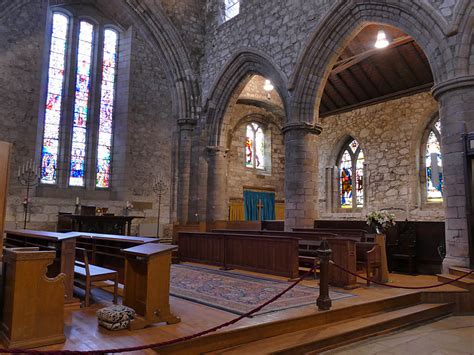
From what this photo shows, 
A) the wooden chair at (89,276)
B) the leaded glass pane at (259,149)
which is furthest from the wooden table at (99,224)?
the leaded glass pane at (259,149)

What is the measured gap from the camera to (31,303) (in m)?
2.92

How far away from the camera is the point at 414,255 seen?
7.54 metres

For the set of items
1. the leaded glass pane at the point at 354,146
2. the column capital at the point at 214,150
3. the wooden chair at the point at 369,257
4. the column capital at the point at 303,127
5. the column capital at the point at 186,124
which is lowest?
the wooden chair at the point at 369,257

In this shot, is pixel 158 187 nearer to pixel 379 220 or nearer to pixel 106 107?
pixel 106 107

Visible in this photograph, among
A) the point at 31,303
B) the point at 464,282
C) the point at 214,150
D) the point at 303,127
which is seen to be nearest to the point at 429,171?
the point at 303,127

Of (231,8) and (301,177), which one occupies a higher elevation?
(231,8)

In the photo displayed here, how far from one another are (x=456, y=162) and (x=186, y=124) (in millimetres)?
8773

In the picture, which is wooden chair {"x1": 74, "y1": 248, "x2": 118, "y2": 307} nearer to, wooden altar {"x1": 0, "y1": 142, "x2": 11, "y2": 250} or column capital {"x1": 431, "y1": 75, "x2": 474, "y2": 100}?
wooden altar {"x1": 0, "y1": 142, "x2": 11, "y2": 250}

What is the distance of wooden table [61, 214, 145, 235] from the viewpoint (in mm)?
9912

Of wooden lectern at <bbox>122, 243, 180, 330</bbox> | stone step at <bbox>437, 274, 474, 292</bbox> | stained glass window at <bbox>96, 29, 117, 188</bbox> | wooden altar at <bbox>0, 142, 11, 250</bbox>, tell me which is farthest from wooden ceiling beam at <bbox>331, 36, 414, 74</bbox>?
wooden altar at <bbox>0, 142, 11, 250</bbox>

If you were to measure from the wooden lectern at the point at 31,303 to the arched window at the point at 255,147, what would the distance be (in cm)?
1439

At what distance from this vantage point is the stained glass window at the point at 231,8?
12922 mm

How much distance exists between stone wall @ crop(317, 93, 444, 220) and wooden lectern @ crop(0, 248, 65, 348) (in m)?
11.5

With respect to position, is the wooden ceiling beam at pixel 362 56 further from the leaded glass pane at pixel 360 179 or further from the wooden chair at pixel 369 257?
the wooden chair at pixel 369 257
